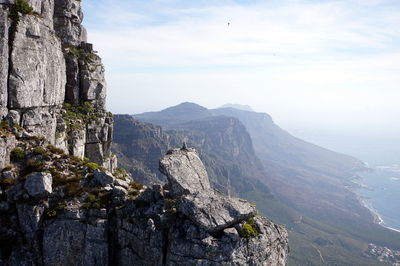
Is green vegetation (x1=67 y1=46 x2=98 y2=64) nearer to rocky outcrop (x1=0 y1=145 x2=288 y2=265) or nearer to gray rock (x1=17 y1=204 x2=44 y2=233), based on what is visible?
rocky outcrop (x1=0 y1=145 x2=288 y2=265)

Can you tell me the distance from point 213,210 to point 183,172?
24.2ft

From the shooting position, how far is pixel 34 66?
36.8m

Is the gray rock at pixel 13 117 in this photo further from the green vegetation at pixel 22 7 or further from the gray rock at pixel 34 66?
the green vegetation at pixel 22 7

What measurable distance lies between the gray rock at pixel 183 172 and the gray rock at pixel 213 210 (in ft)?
6.73

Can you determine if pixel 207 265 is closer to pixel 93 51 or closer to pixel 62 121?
pixel 62 121

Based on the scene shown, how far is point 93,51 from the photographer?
56094mm

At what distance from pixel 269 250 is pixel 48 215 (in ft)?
65.0

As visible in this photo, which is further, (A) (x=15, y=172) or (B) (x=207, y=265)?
(A) (x=15, y=172)

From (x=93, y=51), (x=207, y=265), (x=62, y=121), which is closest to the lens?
(x=207, y=265)

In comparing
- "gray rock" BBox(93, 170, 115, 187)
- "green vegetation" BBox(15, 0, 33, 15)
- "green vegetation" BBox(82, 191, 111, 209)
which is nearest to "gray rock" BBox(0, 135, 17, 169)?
"gray rock" BBox(93, 170, 115, 187)

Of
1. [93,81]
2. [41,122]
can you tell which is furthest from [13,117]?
[93,81]

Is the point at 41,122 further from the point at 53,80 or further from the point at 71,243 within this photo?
the point at 71,243

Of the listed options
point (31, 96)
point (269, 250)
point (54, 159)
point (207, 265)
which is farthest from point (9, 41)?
point (269, 250)

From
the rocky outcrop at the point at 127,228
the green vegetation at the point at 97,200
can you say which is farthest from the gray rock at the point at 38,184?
the green vegetation at the point at 97,200
